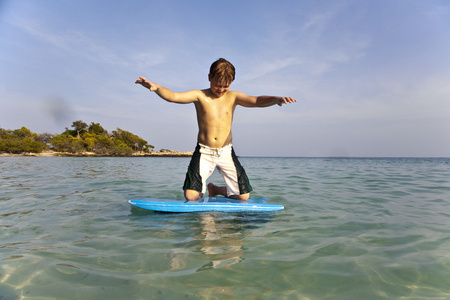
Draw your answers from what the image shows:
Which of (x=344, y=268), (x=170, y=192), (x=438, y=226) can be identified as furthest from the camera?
(x=170, y=192)

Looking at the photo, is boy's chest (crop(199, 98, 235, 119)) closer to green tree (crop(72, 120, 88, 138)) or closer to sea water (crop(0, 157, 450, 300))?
sea water (crop(0, 157, 450, 300))

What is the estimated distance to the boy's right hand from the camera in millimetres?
3648

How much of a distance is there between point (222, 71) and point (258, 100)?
800mm

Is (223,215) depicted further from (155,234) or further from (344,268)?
(344,268)

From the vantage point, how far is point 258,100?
4.45m

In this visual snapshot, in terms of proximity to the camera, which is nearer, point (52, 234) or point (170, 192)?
point (52, 234)

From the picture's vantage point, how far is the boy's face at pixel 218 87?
4172 mm

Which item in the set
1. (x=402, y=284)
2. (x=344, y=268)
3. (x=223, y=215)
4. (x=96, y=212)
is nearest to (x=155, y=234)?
(x=223, y=215)

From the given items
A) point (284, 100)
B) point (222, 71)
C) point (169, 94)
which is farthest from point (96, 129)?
point (284, 100)

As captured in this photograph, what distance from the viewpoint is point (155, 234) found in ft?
9.78

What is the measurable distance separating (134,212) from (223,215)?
1414 millimetres

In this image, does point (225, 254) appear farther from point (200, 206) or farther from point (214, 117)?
point (214, 117)

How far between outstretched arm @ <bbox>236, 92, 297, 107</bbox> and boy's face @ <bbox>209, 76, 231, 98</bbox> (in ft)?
0.98

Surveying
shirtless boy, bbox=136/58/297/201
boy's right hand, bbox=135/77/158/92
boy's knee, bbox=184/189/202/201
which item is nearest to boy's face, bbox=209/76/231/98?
shirtless boy, bbox=136/58/297/201
